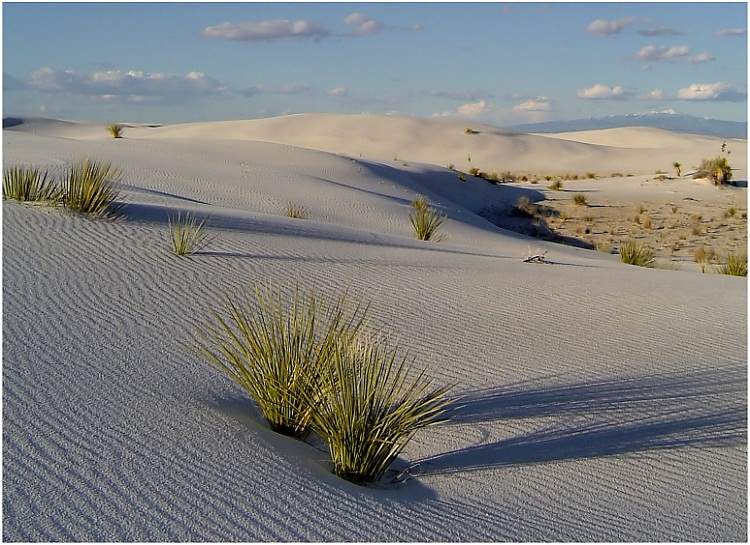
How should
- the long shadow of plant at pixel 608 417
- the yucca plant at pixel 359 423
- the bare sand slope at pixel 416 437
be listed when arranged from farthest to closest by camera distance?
the long shadow of plant at pixel 608 417, the yucca plant at pixel 359 423, the bare sand slope at pixel 416 437

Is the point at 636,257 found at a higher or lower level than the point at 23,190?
lower

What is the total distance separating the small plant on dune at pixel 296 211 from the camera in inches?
662

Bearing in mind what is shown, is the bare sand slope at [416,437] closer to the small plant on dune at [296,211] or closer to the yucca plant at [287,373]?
the yucca plant at [287,373]

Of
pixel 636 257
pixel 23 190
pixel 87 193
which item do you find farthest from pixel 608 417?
pixel 636 257

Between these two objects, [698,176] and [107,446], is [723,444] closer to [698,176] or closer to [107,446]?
[107,446]

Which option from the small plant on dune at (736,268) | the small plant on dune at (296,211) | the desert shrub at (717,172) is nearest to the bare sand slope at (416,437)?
the small plant on dune at (736,268)

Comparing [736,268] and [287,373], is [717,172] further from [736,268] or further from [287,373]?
[287,373]

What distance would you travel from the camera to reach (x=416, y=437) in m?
5.05

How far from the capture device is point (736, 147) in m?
65.7

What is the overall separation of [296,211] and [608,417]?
12424 mm

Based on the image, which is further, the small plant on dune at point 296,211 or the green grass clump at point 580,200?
the green grass clump at point 580,200

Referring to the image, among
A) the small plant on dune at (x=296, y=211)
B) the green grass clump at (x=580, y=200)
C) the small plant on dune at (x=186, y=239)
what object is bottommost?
the small plant on dune at (x=186, y=239)

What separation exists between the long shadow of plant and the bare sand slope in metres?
0.02

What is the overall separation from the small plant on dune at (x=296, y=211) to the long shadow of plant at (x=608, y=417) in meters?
10.7
